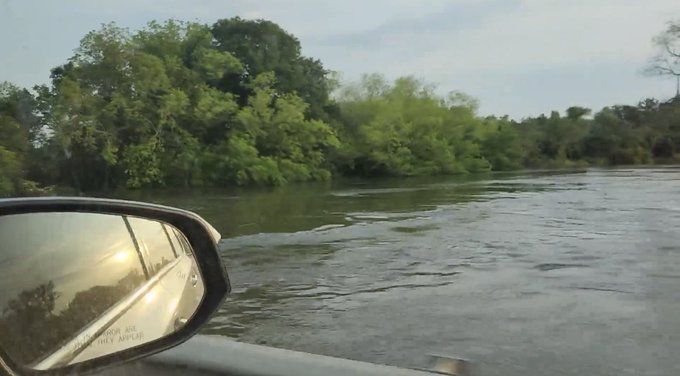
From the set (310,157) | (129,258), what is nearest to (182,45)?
(310,157)

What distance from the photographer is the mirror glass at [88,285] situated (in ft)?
4.44

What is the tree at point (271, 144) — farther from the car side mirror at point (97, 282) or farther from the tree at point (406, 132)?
the car side mirror at point (97, 282)

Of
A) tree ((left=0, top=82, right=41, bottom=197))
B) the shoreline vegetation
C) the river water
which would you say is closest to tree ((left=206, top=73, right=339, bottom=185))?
the shoreline vegetation

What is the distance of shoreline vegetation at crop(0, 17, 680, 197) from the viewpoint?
11.5 metres

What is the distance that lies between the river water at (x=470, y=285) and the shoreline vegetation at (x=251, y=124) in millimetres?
2271

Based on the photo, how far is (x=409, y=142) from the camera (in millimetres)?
29422

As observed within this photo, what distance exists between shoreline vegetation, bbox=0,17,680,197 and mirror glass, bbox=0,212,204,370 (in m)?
4.70

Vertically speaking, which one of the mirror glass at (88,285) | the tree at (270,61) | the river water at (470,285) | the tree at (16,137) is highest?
the tree at (270,61)

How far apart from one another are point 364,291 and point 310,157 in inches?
852

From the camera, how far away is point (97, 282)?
1539 millimetres

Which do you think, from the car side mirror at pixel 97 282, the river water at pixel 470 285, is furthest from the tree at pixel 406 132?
the car side mirror at pixel 97 282

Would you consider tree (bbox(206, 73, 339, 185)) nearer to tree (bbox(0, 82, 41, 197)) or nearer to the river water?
the river water

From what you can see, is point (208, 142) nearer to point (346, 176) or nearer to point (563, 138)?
point (346, 176)

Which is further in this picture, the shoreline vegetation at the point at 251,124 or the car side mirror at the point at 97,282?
the shoreline vegetation at the point at 251,124
